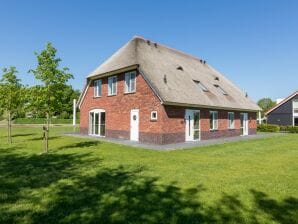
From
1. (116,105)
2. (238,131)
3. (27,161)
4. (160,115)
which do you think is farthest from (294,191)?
(238,131)

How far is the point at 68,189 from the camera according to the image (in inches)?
270

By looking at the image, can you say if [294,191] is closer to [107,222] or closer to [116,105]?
[107,222]

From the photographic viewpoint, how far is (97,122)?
79.1 ft

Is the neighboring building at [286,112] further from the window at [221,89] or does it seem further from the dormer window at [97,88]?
the dormer window at [97,88]

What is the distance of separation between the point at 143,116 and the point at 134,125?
129cm

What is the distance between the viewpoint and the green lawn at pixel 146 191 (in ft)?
17.0

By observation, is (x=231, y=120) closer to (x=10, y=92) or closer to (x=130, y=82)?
(x=130, y=82)

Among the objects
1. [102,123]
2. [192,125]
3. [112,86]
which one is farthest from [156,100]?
[102,123]

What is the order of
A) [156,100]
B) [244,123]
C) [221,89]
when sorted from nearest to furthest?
[156,100], [221,89], [244,123]

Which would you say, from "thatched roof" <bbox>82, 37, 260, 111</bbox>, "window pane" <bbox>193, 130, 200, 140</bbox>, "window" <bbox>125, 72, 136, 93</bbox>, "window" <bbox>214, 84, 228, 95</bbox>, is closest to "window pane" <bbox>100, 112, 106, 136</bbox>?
"thatched roof" <bbox>82, 37, 260, 111</bbox>

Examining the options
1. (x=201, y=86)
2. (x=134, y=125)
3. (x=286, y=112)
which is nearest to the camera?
(x=134, y=125)

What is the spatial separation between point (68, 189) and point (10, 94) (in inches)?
535

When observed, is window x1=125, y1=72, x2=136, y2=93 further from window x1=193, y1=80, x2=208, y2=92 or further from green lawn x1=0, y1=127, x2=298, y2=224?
green lawn x1=0, y1=127, x2=298, y2=224

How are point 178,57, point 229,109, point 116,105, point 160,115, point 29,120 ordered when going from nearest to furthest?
1. point 160,115
2. point 116,105
3. point 229,109
4. point 178,57
5. point 29,120
